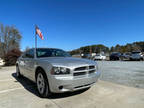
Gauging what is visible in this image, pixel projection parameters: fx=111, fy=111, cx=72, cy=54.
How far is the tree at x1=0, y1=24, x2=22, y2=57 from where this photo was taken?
2670 centimetres

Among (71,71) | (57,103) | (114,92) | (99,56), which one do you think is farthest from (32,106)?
(99,56)

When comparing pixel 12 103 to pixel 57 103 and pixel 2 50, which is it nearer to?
pixel 57 103

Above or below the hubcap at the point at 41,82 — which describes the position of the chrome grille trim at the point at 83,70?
above

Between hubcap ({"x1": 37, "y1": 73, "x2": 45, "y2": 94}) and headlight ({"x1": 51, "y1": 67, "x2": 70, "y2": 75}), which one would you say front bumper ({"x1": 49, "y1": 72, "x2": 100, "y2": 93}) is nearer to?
headlight ({"x1": 51, "y1": 67, "x2": 70, "y2": 75})

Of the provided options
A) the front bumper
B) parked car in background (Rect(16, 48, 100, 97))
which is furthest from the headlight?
the front bumper

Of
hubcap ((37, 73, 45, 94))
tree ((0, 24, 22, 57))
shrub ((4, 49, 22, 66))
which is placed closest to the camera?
hubcap ((37, 73, 45, 94))

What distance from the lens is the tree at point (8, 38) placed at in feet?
87.6

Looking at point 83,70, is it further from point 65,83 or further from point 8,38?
point 8,38

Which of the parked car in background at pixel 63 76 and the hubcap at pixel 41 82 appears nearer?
the parked car in background at pixel 63 76

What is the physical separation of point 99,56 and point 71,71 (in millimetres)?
20472

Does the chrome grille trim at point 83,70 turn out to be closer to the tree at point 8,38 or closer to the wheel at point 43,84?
the wheel at point 43,84

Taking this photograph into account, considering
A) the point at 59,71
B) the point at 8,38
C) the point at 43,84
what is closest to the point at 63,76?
the point at 59,71

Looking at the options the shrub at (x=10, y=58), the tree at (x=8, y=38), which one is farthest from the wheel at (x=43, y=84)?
the tree at (x=8, y=38)

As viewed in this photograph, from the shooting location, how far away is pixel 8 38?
1078 inches
